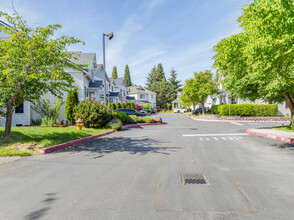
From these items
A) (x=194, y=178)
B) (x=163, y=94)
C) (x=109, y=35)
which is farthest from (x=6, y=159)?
(x=163, y=94)

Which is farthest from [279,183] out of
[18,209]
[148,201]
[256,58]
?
[18,209]

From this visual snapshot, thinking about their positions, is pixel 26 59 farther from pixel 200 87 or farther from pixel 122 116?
pixel 200 87

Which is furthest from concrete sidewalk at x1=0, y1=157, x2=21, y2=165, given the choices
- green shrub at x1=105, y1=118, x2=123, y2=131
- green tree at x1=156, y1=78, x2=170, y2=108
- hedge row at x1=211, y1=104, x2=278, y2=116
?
green tree at x1=156, y1=78, x2=170, y2=108

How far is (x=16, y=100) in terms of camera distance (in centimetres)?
909

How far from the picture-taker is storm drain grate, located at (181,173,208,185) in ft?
14.0

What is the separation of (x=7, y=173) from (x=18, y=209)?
245cm

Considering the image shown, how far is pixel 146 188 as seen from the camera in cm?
394

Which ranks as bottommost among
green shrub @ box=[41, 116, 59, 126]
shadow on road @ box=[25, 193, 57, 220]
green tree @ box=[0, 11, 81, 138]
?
shadow on road @ box=[25, 193, 57, 220]

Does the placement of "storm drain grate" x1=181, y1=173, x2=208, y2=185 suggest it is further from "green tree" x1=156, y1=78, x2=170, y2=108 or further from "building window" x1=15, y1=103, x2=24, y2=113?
"green tree" x1=156, y1=78, x2=170, y2=108

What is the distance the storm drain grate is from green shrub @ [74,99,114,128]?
35.2ft

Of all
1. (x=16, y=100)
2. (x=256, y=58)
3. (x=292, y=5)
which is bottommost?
(x=16, y=100)

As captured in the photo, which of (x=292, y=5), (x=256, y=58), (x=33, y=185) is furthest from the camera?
(x=256, y=58)

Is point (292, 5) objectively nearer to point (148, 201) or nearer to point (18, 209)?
point (148, 201)

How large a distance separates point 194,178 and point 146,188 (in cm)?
129
